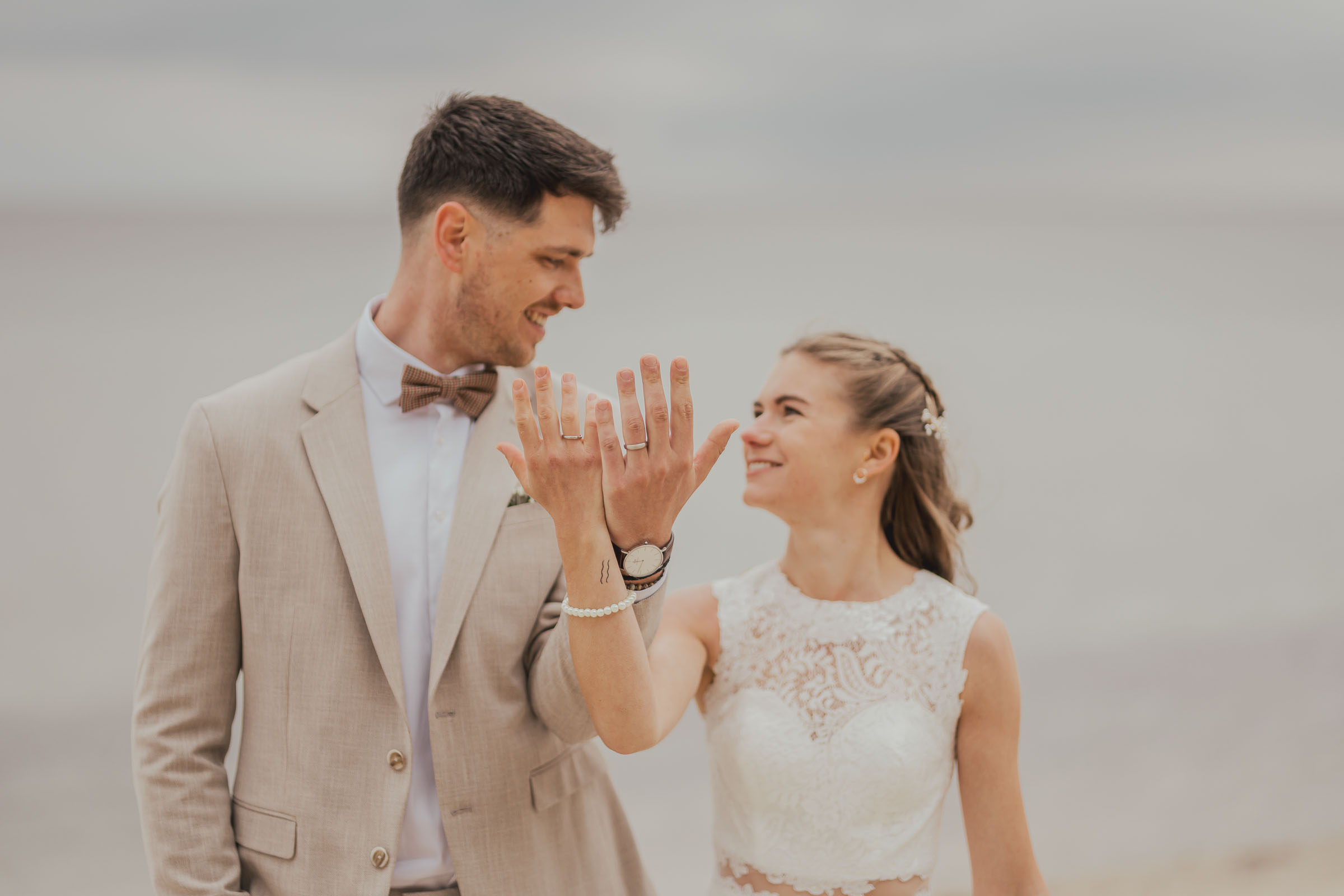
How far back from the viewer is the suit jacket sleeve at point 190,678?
1.53 m

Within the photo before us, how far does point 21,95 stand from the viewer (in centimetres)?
481

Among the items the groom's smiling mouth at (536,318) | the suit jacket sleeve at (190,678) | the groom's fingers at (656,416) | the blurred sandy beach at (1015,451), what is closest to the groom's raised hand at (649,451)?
the groom's fingers at (656,416)

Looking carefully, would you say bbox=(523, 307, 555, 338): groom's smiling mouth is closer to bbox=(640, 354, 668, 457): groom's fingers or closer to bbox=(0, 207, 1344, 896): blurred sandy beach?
bbox=(640, 354, 668, 457): groom's fingers

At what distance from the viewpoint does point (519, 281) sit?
5.73ft

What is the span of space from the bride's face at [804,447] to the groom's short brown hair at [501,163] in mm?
535

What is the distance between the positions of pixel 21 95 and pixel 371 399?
4.17m

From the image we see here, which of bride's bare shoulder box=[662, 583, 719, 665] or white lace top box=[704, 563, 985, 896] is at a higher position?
bride's bare shoulder box=[662, 583, 719, 665]

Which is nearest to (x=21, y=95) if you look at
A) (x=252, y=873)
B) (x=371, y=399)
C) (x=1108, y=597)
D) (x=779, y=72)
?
(x=779, y=72)

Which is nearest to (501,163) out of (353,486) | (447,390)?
(447,390)

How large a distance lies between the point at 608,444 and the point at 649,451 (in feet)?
0.18

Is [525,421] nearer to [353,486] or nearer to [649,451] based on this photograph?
[649,451]

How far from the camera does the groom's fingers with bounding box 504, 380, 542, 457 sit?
1356 millimetres

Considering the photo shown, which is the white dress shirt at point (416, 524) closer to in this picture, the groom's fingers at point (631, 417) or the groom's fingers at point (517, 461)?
the groom's fingers at point (517, 461)

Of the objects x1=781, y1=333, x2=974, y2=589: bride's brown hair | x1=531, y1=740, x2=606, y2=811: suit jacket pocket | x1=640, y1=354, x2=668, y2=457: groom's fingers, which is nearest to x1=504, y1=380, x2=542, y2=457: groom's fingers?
x1=640, y1=354, x2=668, y2=457: groom's fingers
